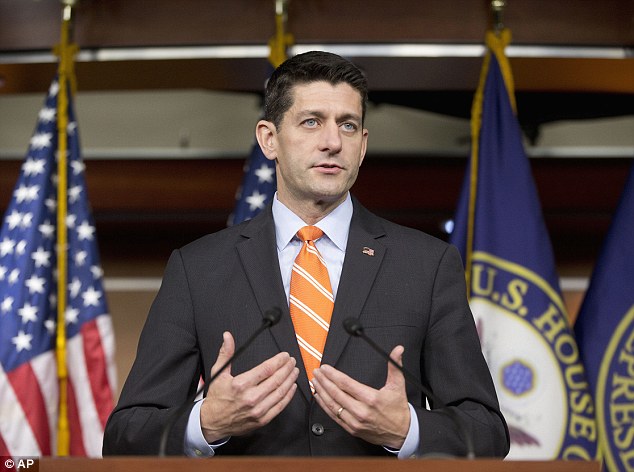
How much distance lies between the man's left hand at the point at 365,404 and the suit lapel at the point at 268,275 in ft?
0.60

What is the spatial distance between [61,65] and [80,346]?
97 cm

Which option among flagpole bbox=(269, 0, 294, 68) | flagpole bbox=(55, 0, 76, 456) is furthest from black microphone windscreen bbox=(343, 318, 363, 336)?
flagpole bbox=(55, 0, 76, 456)

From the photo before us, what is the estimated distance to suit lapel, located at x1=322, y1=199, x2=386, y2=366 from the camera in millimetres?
1947

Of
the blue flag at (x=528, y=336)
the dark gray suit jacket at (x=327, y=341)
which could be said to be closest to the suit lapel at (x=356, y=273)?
the dark gray suit jacket at (x=327, y=341)

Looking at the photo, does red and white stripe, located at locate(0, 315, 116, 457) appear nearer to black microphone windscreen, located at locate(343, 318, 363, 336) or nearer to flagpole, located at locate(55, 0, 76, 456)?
flagpole, located at locate(55, 0, 76, 456)

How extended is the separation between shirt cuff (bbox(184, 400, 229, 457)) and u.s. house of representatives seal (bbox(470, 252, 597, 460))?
154 centimetres

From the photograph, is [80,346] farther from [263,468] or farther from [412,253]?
[263,468]

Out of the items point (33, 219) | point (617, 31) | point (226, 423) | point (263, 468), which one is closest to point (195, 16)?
point (33, 219)

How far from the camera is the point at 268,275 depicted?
6.78 ft

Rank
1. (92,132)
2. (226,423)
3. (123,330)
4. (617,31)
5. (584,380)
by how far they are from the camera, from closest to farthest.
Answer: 1. (226,423)
2. (584,380)
3. (617,31)
4. (123,330)
5. (92,132)

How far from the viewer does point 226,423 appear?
180 cm

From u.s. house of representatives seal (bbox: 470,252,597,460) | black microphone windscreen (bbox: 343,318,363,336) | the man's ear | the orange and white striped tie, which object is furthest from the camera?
u.s. house of representatives seal (bbox: 470,252,597,460)

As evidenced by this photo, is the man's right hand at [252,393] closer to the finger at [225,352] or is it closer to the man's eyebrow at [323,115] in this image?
the finger at [225,352]

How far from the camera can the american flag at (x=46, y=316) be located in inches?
129
